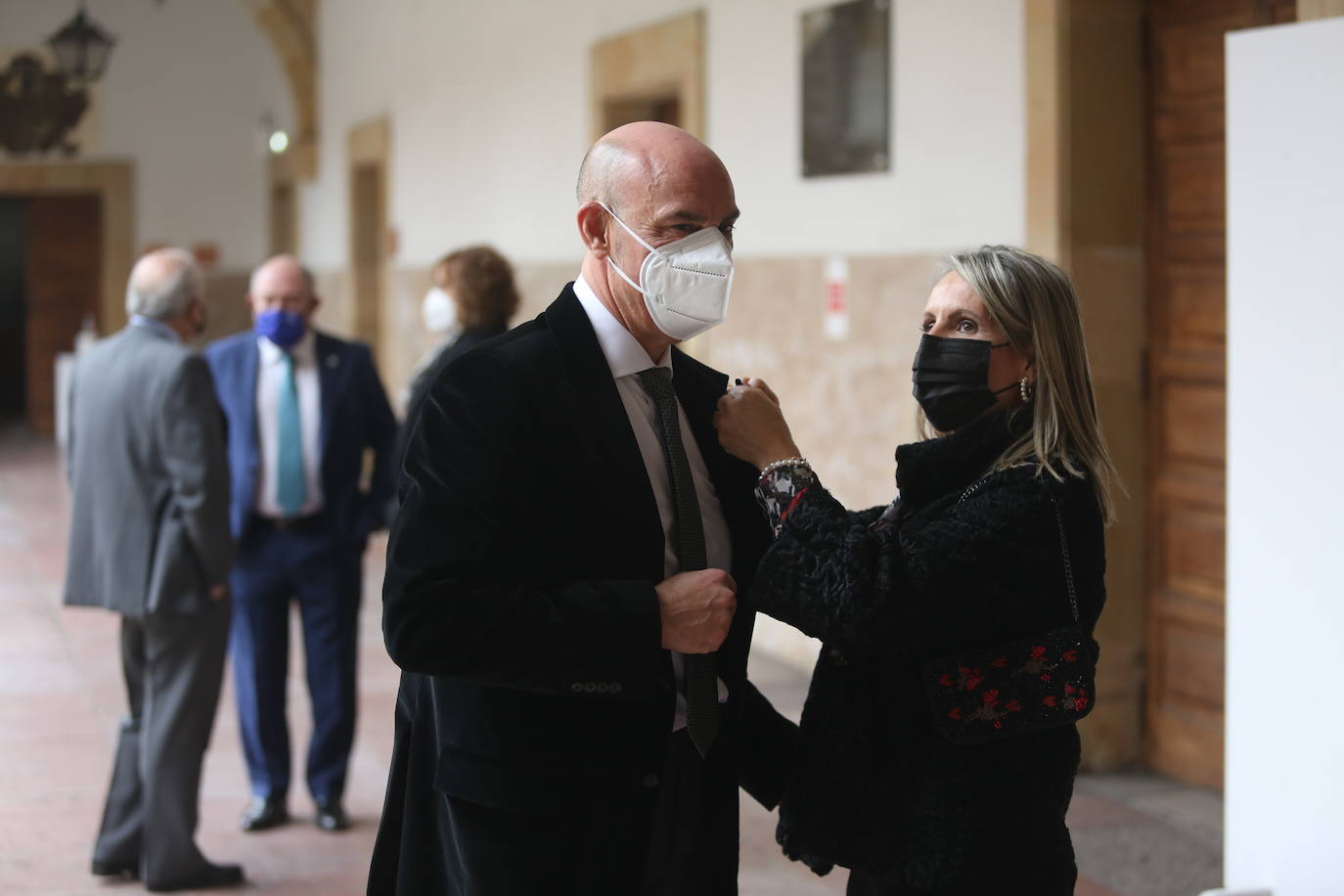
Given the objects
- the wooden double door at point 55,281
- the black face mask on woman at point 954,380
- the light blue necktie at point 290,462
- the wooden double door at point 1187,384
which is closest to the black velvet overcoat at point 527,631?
the black face mask on woman at point 954,380

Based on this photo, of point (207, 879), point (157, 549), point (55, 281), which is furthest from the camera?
point (55, 281)

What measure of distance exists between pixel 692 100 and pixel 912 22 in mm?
1782

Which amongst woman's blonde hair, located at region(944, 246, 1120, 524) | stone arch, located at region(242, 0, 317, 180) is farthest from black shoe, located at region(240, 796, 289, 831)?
stone arch, located at region(242, 0, 317, 180)

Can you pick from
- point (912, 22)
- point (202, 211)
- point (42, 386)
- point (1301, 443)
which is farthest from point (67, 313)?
point (1301, 443)

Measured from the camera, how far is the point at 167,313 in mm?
4238

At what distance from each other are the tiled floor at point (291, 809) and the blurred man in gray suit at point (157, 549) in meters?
0.23

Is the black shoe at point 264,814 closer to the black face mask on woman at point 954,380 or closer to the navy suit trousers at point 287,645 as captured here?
the navy suit trousers at point 287,645

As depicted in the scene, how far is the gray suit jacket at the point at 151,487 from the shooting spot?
4.04 meters

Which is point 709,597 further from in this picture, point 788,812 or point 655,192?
point 655,192

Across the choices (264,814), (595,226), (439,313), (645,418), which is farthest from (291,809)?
(595,226)

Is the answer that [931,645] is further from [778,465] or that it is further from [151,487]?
[151,487]

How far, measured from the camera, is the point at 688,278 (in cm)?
208

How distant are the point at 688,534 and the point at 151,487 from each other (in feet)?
7.82

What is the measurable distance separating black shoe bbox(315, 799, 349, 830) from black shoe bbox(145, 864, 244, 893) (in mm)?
445
